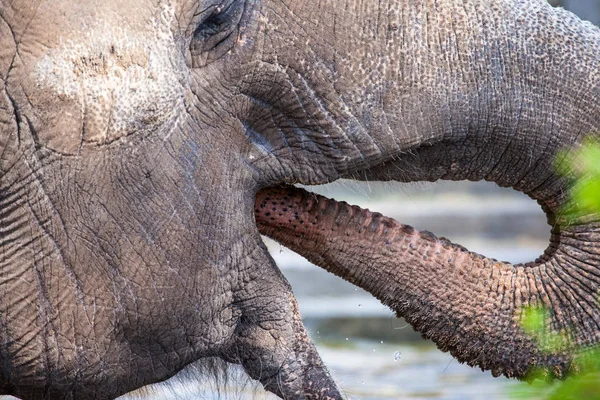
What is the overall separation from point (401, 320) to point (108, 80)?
507 centimetres

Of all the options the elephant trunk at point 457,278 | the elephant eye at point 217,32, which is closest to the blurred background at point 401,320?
the elephant trunk at point 457,278

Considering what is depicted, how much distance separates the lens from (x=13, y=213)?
2119 millimetres

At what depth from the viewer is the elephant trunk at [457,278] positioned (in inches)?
87.7

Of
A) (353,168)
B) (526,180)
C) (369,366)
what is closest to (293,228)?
(353,168)

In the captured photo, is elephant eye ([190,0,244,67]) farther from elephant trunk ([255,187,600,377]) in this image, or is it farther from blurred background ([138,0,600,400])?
blurred background ([138,0,600,400])

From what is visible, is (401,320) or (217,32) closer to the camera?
(217,32)

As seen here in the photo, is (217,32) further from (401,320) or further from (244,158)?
(401,320)

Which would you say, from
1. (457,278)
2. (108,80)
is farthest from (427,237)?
(108,80)

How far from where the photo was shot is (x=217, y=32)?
7.16 ft

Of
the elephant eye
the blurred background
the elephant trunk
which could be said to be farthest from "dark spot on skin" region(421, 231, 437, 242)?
the blurred background

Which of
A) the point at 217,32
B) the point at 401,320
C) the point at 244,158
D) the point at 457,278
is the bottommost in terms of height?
the point at 457,278

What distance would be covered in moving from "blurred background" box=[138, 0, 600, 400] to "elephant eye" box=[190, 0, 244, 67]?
306 centimetres

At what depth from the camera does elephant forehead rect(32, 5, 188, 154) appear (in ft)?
6.70

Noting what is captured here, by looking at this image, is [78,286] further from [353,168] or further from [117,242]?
[353,168]
